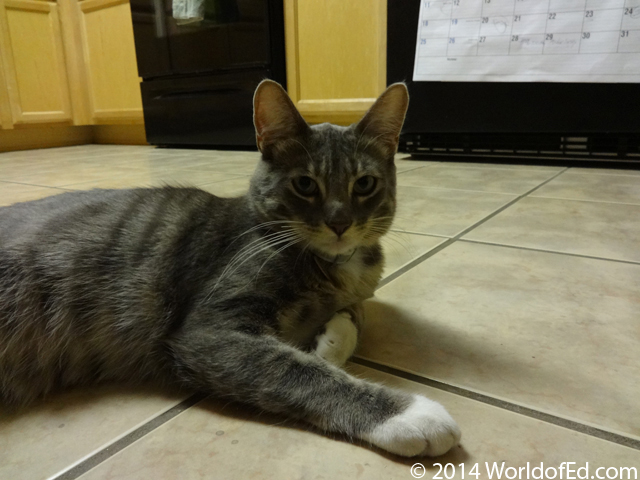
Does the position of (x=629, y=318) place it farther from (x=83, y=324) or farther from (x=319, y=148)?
(x=83, y=324)

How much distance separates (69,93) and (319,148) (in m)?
4.43

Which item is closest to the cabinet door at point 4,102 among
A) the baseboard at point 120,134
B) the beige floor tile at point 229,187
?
the baseboard at point 120,134

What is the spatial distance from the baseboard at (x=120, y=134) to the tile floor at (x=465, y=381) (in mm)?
3751

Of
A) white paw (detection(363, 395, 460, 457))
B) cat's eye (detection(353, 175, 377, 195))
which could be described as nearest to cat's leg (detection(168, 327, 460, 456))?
white paw (detection(363, 395, 460, 457))

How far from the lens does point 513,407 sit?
0.74m

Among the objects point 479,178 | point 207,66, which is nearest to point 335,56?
point 207,66

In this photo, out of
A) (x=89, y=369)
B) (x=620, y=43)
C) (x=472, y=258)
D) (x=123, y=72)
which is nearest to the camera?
(x=89, y=369)

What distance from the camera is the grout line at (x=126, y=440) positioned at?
0.63 m

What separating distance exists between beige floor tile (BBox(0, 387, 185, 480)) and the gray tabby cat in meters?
0.05

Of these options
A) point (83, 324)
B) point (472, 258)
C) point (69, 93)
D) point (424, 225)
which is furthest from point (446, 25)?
point (69, 93)

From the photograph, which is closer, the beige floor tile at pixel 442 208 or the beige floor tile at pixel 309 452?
the beige floor tile at pixel 309 452

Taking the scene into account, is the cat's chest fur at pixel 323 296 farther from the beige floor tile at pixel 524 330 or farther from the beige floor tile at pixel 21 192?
the beige floor tile at pixel 21 192

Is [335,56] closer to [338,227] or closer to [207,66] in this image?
[207,66]

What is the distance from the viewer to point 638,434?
0.67 m
